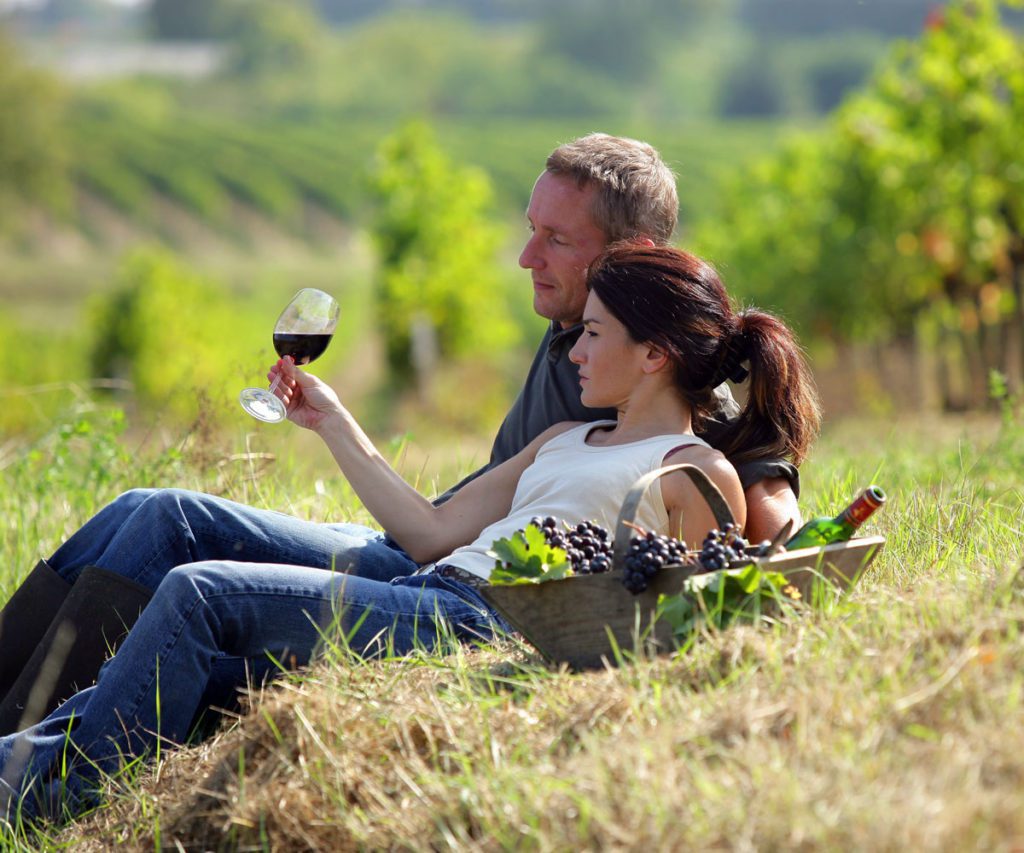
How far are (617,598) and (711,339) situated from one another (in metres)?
0.80

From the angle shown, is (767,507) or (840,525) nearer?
(840,525)

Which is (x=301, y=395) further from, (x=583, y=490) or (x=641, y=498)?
(x=641, y=498)

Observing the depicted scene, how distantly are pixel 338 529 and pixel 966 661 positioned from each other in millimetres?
1973

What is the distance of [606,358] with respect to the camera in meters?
3.15

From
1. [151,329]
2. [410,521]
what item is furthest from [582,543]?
[151,329]

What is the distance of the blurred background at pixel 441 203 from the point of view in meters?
13.2

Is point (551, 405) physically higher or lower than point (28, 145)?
lower

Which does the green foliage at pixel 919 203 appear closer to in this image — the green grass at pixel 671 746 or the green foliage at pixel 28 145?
the green grass at pixel 671 746

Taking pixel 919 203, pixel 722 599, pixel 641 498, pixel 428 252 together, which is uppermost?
pixel 641 498

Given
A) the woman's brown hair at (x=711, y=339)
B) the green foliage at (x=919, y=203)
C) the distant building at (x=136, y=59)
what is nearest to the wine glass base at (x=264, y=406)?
the woman's brown hair at (x=711, y=339)

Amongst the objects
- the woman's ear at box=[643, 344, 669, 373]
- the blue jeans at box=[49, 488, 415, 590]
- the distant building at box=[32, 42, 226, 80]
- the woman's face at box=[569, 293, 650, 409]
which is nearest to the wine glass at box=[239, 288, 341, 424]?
the blue jeans at box=[49, 488, 415, 590]

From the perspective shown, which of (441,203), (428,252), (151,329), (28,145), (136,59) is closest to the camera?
(441,203)

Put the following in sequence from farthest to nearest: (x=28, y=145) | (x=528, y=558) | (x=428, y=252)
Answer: (x=28, y=145)
(x=428, y=252)
(x=528, y=558)

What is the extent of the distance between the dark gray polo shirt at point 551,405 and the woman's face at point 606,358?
267mm
